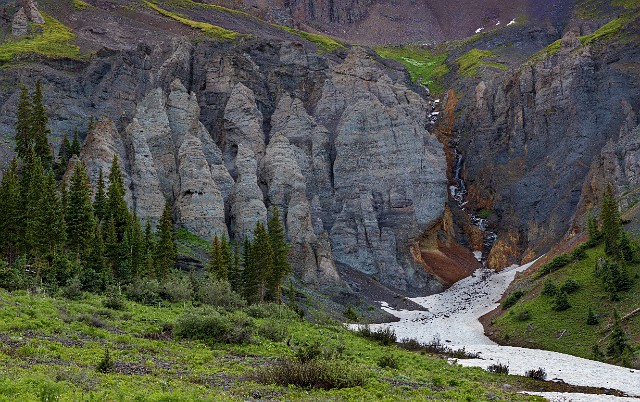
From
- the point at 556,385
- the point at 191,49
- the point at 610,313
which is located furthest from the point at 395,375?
the point at 191,49

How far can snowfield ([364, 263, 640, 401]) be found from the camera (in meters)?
38.1

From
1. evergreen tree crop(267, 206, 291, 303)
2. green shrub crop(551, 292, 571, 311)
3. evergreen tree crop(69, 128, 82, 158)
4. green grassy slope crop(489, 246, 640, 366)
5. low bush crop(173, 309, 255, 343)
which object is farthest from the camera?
evergreen tree crop(69, 128, 82, 158)

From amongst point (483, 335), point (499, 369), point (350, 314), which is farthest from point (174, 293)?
point (483, 335)

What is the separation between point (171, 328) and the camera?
3341cm

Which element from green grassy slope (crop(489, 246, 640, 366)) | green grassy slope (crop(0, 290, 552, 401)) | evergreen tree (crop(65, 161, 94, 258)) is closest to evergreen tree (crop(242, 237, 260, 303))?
evergreen tree (crop(65, 161, 94, 258))

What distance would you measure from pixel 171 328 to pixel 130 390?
628 inches

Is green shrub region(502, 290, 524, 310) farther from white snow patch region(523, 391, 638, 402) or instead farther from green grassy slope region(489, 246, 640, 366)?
white snow patch region(523, 391, 638, 402)

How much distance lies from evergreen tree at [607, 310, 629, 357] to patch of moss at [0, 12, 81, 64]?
10730 cm

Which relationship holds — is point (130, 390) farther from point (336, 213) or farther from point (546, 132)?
point (546, 132)

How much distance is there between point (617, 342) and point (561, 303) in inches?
462

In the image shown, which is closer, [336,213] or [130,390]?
[130,390]

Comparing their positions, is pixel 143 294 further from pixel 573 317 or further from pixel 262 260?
pixel 573 317

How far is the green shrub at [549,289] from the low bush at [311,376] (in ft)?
140

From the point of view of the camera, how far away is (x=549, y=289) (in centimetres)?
6197
